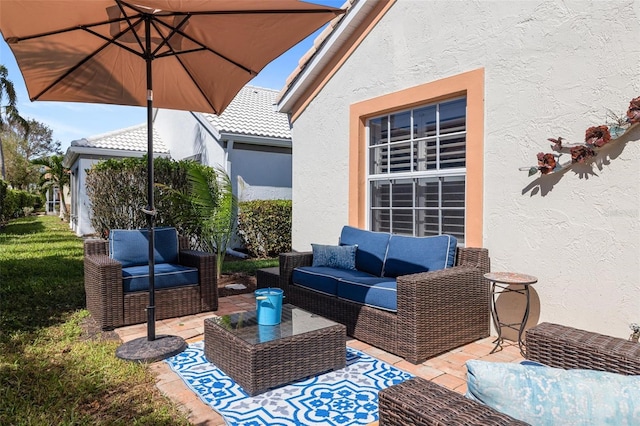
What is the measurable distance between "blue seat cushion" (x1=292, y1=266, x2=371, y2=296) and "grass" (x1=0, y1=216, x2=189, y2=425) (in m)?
2.06

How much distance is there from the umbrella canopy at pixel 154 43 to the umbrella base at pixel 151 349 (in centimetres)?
288

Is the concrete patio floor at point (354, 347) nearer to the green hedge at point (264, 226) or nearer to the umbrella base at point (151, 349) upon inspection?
the umbrella base at point (151, 349)

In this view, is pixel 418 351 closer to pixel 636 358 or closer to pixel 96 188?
pixel 636 358

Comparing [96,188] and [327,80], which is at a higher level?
[327,80]

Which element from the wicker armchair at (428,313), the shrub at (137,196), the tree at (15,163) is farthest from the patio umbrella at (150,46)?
the tree at (15,163)

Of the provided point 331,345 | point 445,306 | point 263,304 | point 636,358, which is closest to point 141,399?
point 263,304

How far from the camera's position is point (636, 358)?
2.21m

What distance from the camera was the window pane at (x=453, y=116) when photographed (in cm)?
486

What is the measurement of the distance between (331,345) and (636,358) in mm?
2110

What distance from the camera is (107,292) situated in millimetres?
4535

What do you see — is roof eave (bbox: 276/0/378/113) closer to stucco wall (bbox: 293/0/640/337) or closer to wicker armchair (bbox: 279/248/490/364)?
stucco wall (bbox: 293/0/640/337)

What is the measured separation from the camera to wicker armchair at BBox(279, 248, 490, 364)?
366cm

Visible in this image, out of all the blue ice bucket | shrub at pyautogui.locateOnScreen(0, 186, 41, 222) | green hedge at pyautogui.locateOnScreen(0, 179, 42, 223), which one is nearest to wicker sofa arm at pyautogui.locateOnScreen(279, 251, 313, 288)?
the blue ice bucket

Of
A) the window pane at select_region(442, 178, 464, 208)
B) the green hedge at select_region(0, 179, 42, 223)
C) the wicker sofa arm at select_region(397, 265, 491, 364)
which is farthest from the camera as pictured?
the green hedge at select_region(0, 179, 42, 223)
